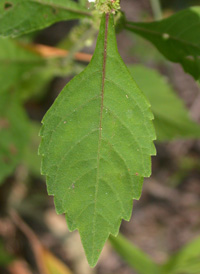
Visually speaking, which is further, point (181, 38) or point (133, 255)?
point (133, 255)

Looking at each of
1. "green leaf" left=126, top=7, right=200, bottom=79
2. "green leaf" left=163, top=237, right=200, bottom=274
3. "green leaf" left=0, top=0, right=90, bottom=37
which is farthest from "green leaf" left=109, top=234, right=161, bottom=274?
→ "green leaf" left=0, top=0, right=90, bottom=37

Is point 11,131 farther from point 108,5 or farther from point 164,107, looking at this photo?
point 108,5

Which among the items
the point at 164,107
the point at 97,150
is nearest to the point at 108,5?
the point at 97,150

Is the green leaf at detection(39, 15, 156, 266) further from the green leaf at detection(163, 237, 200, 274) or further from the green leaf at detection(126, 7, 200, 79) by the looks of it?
the green leaf at detection(163, 237, 200, 274)

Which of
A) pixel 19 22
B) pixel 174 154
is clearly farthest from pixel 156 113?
pixel 174 154

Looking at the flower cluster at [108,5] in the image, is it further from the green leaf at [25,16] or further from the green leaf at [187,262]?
the green leaf at [187,262]

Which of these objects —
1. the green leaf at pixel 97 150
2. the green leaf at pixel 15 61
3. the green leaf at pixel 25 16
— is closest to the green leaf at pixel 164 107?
the green leaf at pixel 15 61

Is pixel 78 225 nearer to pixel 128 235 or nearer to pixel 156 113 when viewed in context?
pixel 156 113
